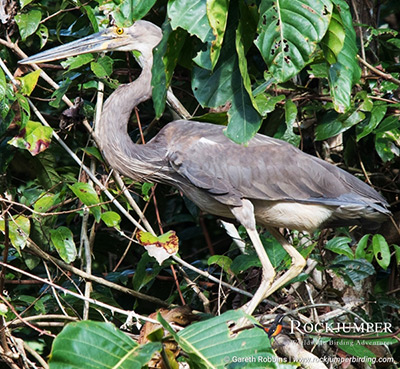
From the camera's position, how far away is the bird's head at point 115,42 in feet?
11.1

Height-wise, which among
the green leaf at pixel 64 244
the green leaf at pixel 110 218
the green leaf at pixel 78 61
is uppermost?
the green leaf at pixel 78 61

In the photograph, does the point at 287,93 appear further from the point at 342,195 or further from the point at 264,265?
the point at 264,265

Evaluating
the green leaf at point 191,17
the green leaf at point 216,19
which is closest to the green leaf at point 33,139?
the green leaf at point 191,17

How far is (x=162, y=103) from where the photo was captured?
231 centimetres

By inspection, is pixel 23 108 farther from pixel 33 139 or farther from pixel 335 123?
pixel 335 123

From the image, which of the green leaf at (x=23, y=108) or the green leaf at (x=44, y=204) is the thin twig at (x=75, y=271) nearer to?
the green leaf at (x=44, y=204)

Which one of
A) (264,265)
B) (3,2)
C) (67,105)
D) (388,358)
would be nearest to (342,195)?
(264,265)

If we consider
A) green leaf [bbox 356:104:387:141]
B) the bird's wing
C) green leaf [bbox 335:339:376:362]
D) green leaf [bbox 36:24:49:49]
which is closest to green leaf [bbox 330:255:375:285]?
the bird's wing

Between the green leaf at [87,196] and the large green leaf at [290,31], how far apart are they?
1.28 metres

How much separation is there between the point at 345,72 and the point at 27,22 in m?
1.66

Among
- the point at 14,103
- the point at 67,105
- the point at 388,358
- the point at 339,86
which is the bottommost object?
the point at 388,358

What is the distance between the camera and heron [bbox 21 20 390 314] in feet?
10.8

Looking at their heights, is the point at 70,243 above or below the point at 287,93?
below

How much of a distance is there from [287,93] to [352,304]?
125 cm
